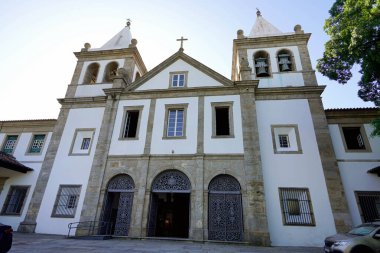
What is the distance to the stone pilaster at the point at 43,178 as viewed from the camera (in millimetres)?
12859

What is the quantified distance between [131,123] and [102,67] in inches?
238

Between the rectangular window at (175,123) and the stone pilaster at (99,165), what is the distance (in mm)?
3759

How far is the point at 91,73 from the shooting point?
62.8 feet

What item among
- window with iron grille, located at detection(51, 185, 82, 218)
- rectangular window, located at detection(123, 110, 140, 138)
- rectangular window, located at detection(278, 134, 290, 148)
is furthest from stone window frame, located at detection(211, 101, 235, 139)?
window with iron grille, located at detection(51, 185, 82, 218)

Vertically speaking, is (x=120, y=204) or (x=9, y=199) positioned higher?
(x=9, y=199)

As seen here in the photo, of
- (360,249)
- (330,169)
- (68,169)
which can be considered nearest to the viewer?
(360,249)

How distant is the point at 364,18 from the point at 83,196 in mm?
16144

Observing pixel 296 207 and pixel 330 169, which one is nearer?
pixel 296 207

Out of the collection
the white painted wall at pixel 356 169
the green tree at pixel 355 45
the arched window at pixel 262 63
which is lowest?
the white painted wall at pixel 356 169

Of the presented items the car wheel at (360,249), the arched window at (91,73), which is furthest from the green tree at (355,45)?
the arched window at (91,73)

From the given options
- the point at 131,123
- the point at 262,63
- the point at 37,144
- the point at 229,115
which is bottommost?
the point at 37,144

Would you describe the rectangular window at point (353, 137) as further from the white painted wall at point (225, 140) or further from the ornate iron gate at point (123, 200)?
the ornate iron gate at point (123, 200)

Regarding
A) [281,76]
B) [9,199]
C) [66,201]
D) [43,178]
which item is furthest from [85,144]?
[281,76]

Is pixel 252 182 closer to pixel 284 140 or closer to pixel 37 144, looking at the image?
pixel 284 140
